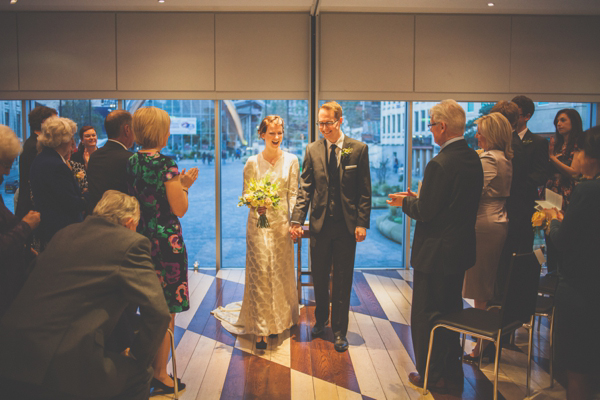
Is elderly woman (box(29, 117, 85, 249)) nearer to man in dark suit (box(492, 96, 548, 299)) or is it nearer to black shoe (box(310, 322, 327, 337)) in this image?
black shoe (box(310, 322, 327, 337))

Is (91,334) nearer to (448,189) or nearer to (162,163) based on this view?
(162,163)

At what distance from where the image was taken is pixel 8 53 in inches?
252

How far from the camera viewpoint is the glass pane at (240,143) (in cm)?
672

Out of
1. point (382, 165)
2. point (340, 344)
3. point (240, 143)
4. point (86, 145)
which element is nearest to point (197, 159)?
point (240, 143)

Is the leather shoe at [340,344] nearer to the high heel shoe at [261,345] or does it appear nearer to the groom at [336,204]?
the groom at [336,204]

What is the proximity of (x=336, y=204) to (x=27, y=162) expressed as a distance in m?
2.48

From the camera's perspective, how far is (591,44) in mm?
6602

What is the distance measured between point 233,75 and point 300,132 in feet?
3.78

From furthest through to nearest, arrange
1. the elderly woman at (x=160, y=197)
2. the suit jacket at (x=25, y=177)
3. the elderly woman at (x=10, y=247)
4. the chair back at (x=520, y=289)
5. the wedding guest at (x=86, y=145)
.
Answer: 1. the wedding guest at (x=86, y=145)
2. the suit jacket at (x=25, y=177)
3. the elderly woman at (x=160, y=197)
4. the chair back at (x=520, y=289)
5. the elderly woman at (x=10, y=247)

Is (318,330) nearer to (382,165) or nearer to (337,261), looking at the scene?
(337,261)

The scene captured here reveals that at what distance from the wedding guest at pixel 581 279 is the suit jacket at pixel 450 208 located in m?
0.51

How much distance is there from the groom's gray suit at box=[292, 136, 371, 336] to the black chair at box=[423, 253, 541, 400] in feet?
3.36

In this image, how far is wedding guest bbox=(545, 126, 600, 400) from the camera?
266cm

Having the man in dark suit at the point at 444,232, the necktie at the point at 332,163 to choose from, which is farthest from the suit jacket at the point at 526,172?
the necktie at the point at 332,163
